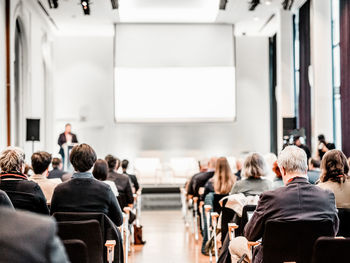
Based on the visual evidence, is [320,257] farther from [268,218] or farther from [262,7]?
[262,7]

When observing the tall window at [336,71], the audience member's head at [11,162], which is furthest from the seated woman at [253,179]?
the tall window at [336,71]

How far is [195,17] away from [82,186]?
1070 centimetres

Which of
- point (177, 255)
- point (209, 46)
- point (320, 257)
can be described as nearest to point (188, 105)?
point (209, 46)

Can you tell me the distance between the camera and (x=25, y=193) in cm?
365

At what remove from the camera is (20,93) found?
12297 mm

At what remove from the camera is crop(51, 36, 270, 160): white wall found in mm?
15312

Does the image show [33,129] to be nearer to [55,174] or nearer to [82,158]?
[55,174]

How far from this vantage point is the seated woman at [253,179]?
4.65 metres

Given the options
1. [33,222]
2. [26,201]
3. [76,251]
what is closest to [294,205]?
[76,251]

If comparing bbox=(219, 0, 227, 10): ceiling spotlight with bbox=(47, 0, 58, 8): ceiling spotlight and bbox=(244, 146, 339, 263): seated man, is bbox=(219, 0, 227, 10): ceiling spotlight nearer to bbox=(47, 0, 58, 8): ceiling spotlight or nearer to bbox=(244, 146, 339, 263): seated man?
bbox=(47, 0, 58, 8): ceiling spotlight

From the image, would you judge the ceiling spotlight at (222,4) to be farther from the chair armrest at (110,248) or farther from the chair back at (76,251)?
the chair back at (76,251)

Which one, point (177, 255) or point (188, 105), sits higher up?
point (188, 105)

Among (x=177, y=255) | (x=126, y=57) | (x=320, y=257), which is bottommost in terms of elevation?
(x=177, y=255)

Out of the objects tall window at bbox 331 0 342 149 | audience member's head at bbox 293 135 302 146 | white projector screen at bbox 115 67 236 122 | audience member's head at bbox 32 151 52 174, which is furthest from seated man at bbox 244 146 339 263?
white projector screen at bbox 115 67 236 122
